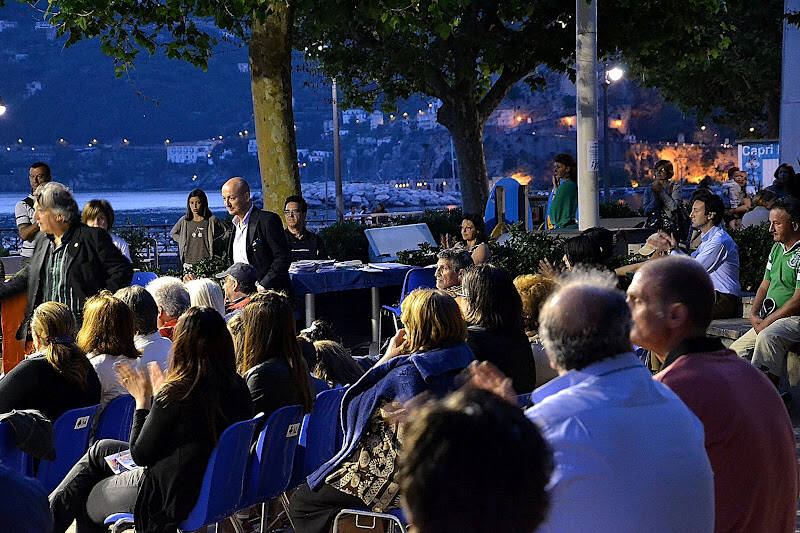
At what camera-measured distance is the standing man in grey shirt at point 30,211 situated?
30.9 ft

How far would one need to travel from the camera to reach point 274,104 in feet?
41.0

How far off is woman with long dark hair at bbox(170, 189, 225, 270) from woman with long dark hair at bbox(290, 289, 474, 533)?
644 centimetres

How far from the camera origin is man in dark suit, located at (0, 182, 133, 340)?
667 cm

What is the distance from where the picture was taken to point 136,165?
608 ft

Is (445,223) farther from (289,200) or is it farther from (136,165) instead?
(136,165)

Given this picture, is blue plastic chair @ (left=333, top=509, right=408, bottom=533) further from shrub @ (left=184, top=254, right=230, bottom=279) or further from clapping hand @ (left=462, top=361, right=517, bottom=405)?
shrub @ (left=184, top=254, right=230, bottom=279)

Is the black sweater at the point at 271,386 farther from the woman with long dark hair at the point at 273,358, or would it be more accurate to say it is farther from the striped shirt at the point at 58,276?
the striped shirt at the point at 58,276

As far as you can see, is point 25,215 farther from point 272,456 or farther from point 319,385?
point 272,456

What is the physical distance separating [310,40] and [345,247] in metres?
11.2

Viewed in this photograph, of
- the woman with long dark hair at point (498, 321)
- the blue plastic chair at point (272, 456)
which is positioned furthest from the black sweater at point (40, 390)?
the woman with long dark hair at point (498, 321)

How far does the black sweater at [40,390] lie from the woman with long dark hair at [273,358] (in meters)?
0.83

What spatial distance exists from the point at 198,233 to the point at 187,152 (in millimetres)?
183837

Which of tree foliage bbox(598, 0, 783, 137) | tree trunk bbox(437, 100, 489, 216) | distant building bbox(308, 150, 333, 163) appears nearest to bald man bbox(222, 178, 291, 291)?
tree foliage bbox(598, 0, 783, 137)

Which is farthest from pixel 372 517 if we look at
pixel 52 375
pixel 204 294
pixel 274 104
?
pixel 274 104
